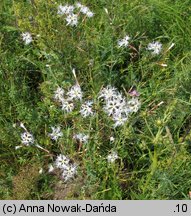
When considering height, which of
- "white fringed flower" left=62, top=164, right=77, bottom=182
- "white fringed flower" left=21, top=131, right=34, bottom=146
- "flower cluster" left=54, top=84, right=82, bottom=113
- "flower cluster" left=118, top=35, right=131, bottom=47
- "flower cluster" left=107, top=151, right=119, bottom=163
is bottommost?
"white fringed flower" left=62, top=164, right=77, bottom=182

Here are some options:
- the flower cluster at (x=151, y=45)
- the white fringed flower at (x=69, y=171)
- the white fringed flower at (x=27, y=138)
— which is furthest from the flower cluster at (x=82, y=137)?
the flower cluster at (x=151, y=45)

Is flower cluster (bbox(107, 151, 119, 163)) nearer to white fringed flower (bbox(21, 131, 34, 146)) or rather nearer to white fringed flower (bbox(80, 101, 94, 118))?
white fringed flower (bbox(80, 101, 94, 118))

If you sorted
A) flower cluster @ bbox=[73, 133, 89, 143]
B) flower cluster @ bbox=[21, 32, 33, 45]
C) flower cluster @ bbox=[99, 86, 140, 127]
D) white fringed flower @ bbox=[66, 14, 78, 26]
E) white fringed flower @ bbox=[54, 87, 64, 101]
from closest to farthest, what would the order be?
flower cluster @ bbox=[99, 86, 140, 127]
flower cluster @ bbox=[73, 133, 89, 143]
white fringed flower @ bbox=[54, 87, 64, 101]
white fringed flower @ bbox=[66, 14, 78, 26]
flower cluster @ bbox=[21, 32, 33, 45]

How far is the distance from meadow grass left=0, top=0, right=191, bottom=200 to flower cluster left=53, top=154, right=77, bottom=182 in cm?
4

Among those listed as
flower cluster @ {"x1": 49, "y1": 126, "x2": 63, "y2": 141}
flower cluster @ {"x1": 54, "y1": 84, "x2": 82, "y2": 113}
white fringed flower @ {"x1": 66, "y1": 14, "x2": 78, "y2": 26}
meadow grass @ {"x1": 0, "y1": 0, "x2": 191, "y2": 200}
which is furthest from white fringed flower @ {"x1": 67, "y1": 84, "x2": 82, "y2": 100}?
white fringed flower @ {"x1": 66, "y1": 14, "x2": 78, "y2": 26}

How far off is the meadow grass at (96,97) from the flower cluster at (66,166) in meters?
0.04

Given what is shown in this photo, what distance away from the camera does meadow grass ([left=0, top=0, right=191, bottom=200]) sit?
8.76 ft

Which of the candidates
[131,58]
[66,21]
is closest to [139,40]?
[131,58]

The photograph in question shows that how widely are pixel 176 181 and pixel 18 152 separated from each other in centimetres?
99

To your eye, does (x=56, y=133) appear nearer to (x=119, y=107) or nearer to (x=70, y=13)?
(x=119, y=107)

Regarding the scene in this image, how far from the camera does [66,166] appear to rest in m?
2.71

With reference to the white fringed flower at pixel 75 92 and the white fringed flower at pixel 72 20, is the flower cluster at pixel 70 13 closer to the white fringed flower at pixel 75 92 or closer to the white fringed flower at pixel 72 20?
the white fringed flower at pixel 72 20

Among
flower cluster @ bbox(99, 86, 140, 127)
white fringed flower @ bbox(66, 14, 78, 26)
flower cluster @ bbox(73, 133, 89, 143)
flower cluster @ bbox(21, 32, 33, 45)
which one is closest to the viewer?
flower cluster @ bbox(99, 86, 140, 127)

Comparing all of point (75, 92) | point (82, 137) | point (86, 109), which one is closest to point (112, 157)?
point (82, 137)
